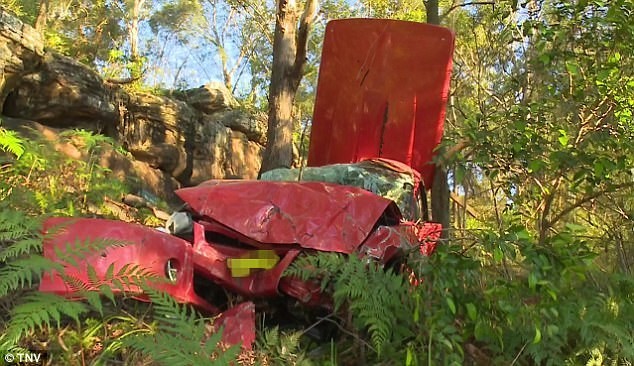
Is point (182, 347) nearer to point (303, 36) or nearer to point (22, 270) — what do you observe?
point (22, 270)

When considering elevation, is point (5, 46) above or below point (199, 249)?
above

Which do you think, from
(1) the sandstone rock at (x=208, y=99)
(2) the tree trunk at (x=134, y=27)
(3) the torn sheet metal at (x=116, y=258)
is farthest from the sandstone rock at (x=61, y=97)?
(2) the tree trunk at (x=134, y=27)

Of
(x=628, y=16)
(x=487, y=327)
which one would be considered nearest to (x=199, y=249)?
(x=487, y=327)

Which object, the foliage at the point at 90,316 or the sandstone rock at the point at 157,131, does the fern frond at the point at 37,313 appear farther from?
the sandstone rock at the point at 157,131

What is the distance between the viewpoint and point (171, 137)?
12.5 metres

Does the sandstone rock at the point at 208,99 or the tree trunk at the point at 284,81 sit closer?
the tree trunk at the point at 284,81

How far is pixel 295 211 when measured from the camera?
131 inches

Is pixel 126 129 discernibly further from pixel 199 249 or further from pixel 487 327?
pixel 487 327

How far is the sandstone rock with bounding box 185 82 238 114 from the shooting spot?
1410 centimetres

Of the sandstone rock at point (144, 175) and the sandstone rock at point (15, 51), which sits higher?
the sandstone rock at point (15, 51)

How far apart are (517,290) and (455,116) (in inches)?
335

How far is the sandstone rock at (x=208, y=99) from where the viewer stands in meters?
14.1

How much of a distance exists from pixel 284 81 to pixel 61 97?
15.3 ft

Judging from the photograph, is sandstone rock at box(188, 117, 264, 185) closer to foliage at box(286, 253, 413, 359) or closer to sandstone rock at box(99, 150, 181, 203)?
sandstone rock at box(99, 150, 181, 203)
